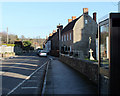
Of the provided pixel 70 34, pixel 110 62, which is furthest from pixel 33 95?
pixel 70 34

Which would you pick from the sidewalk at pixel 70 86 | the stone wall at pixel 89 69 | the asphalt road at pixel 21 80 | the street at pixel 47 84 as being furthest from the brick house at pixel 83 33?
the sidewalk at pixel 70 86

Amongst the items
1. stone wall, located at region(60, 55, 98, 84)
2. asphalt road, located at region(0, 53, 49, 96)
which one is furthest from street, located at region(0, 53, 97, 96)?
stone wall, located at region(60, 55, 98, 84)

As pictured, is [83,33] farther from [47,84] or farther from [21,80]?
[47,84]

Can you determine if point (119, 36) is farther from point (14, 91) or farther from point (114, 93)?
point (14, 91)

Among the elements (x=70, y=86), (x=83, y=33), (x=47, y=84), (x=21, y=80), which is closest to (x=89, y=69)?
(x=70, y=86)

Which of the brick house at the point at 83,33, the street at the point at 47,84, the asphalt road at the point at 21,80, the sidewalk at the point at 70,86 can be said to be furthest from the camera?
the brick house at the point at 83,33

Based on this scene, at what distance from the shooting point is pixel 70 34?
39.9m

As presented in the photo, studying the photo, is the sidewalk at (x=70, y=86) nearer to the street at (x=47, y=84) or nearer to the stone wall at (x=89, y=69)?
the street at (x=47, y=84)

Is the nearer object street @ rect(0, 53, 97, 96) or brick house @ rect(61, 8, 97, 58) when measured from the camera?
street @ rect(0, 53, 97, 96)

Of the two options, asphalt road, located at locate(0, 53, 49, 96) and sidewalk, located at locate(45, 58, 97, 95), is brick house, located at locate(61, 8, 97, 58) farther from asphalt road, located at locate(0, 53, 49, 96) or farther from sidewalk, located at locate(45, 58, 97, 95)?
sidewalk, located at locate(45, 58, 97, 95)

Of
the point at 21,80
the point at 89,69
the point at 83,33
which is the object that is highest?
the point at 83,33

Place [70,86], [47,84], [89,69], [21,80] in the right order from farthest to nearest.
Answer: [21,80], [89,69], [47,84], [70,86]

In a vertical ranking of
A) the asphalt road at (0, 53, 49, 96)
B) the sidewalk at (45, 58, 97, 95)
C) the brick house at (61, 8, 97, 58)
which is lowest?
the asphalt road at (0, 53, 49, 96)

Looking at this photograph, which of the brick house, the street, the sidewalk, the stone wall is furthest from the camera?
the brick house
